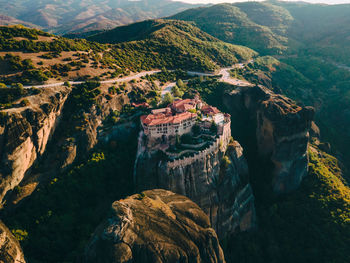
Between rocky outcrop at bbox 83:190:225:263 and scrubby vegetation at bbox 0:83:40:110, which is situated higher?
scrubby vegetation at bbox 0:83:40:110

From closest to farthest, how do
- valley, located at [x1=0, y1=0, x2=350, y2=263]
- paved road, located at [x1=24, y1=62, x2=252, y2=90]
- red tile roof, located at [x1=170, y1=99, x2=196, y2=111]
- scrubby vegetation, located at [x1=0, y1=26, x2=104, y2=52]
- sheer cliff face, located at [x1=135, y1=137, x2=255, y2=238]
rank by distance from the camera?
1. valley, located at [x1=0, y1=0, x2=350, y2=263]
2. sheer cliff face, located at [x1=135, y1=137, x2=255, y2=238]
3. red tile roof, located at [x1=170, y1=99, x2=196, y2=111]
4. scrubby vegetation, located at [x1=0, y1=26, x2=104, y2=52]
5. paved road, located at [x1=24, y1=62, x2=252, y2=90]

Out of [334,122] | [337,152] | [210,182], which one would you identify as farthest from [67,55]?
[334,122]

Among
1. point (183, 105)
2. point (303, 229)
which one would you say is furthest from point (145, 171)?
point (303, 229)

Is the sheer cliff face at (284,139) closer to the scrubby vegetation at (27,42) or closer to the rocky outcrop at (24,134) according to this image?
the rocky outcrop at (24,134)

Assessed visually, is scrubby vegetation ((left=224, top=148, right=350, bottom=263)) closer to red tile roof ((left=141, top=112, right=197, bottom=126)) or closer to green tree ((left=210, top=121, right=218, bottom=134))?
green tree ((left=210, top=121, right=218, bottom=134))

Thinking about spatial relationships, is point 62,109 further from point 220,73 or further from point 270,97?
point 220,73

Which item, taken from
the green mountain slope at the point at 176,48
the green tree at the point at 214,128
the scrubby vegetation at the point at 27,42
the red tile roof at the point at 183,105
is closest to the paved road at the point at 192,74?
the green mountain slope at the point at 176,48

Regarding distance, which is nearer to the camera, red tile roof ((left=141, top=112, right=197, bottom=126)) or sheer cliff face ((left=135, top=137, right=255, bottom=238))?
sheer cliff face ((left=135, top=137, right=255, bottom=238))

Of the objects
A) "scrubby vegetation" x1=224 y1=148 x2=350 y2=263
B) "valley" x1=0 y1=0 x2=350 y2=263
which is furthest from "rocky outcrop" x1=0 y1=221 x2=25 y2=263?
"scrubby vegetation" x1=224 y1=148 x2=350 y2=263
